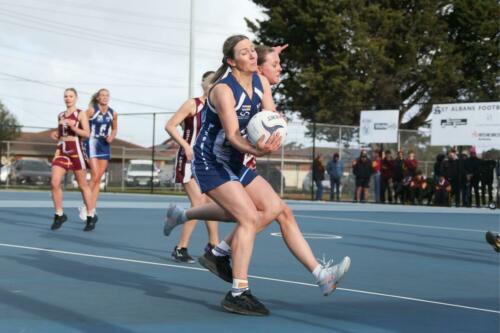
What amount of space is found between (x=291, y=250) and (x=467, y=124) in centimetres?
1953

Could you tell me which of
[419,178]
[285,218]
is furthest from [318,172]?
[285,218]

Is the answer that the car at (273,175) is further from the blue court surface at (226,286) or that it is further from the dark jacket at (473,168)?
the blue court surface at (226,286)

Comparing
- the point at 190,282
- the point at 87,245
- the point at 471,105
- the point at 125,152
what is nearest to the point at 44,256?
the point at 87,245

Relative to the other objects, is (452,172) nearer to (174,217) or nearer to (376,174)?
(376,174)

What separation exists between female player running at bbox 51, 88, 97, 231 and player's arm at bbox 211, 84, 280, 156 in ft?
22.6

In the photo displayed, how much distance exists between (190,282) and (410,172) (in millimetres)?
20459

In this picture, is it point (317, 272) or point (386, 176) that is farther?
point (386, 176)

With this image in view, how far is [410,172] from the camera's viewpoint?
27.0 meters

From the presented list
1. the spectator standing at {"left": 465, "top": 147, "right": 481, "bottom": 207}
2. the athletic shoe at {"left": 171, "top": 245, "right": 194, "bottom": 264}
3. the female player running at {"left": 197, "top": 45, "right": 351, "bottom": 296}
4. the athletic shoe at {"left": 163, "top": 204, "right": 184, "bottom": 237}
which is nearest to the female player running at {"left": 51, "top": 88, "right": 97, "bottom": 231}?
the athletic shoe at {"left": 171, "top": 245, "right": 194, "bottom": 264}

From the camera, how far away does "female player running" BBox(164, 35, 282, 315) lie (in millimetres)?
5750

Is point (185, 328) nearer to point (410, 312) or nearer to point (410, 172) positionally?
point (410, 312)

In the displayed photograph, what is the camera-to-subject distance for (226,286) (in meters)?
7.09

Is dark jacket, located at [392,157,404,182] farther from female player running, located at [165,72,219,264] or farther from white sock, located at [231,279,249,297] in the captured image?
white sock, located at [231,279,249,297]

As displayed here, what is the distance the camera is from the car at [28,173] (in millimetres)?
37088
